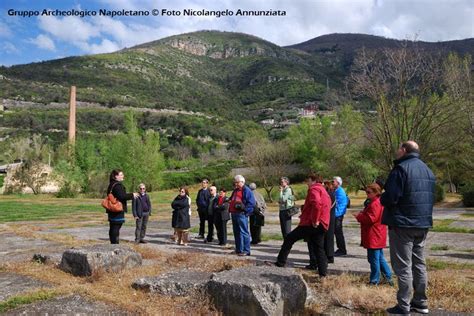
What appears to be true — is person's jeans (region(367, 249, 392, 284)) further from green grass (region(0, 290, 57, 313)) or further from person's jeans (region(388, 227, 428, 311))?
green grass (region(0, 290, 57, 313))

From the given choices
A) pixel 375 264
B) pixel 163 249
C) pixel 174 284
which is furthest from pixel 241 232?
pixel 375 264

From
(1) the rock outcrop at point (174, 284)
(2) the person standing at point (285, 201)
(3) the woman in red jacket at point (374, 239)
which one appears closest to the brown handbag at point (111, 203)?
(1) the rock outcrop at point (174, 284)

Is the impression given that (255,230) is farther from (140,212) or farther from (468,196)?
(468,196)

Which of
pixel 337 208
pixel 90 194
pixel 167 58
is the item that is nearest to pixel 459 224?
pixel 337 208

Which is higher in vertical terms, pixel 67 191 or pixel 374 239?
pixel 374 239

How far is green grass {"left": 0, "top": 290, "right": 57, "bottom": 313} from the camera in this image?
5779mm

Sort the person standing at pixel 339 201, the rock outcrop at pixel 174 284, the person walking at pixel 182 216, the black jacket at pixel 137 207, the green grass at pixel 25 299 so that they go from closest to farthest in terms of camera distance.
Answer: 1. the green grass at pixel 25 299
2. the rock outcrop at pixel 174 284
3. the person standing at pixel 339 201
4. the person walking at pixel 182 216
5. the black jacket at pixel 137 207

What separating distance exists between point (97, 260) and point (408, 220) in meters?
5.15

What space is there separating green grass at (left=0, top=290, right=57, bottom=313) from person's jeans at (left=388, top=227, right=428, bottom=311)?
15.2ft

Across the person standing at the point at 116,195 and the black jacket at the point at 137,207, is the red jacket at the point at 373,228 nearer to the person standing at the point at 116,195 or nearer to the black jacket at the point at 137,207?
the person standing at the point at 116,195

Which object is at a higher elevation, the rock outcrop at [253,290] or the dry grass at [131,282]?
the rock outcrop at [253,290]

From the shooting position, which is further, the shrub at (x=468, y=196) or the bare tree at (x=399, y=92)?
the shrub at (x=468, y=196)

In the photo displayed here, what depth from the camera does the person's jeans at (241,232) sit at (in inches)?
382

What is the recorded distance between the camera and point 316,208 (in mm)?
7121
